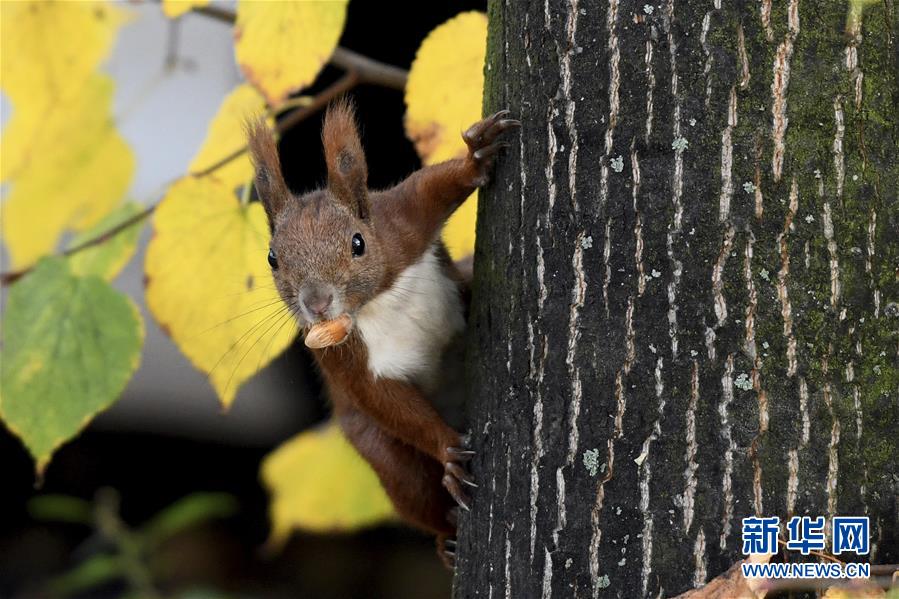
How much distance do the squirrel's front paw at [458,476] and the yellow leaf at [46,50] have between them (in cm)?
96

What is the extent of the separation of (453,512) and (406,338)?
34 centimetres

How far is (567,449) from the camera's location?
1437 mm

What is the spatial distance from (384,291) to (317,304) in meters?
0.19

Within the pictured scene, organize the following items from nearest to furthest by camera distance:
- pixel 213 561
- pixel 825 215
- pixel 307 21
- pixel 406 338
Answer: pixel 825 215 < pixel 307 21 < pixel 406 338 < pixel 213 561

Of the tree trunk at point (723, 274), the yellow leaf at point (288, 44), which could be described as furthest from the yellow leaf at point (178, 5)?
the tree trunk at point (723, 274)

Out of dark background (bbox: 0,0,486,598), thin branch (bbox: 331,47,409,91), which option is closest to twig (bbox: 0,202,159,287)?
thin branch (bbox: 331,47,409,91)

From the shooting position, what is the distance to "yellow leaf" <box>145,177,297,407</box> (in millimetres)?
1838

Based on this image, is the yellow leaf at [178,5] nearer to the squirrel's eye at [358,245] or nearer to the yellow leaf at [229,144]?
the yellow leaf at [229,144]

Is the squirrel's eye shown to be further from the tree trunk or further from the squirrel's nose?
the tree trunk

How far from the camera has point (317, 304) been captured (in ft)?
5.69

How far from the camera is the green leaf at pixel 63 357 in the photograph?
6.02 ft

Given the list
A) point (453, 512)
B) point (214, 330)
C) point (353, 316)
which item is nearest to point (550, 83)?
point (353, 316)

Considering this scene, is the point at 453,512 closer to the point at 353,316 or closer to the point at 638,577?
the point at 353,316

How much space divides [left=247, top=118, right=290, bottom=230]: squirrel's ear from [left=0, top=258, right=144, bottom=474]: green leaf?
0.97 ft
